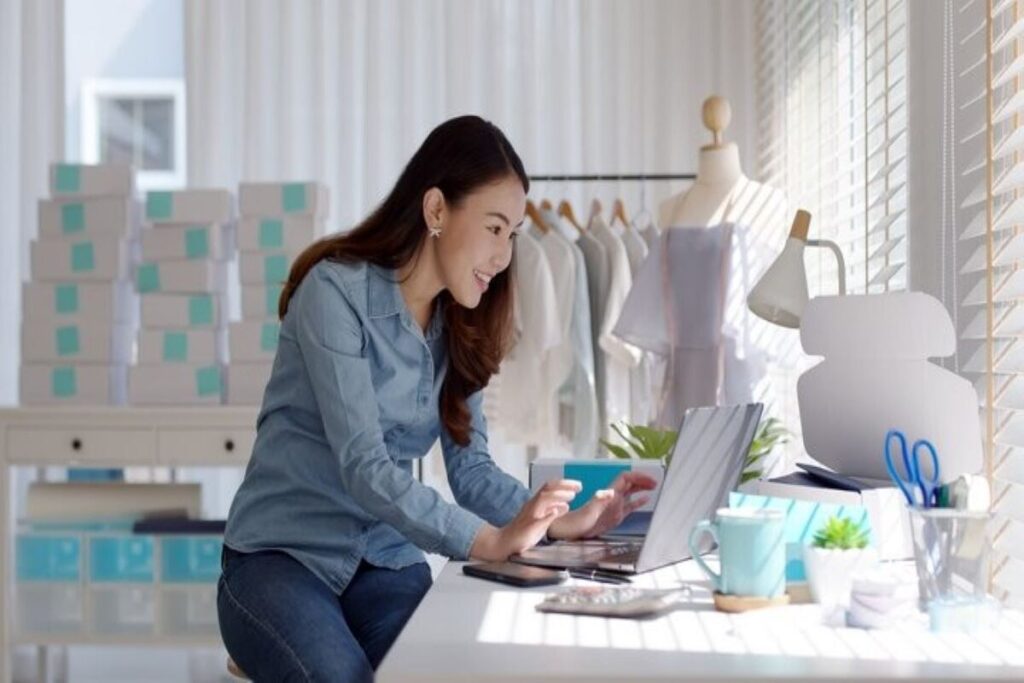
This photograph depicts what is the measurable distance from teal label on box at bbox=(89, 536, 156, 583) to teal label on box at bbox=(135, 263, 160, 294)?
0.65 metres

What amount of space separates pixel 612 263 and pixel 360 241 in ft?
6.11

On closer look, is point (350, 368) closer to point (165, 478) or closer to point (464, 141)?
point (464, 141)

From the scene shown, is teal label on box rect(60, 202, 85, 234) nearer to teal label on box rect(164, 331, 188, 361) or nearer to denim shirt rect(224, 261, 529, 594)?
teal label on box rect(164, 331, 188, 361)

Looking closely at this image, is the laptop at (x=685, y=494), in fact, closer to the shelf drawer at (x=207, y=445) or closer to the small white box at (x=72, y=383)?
the shelf drawer at (x=207, y=445)

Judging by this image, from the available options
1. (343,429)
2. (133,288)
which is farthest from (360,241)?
(133,288)

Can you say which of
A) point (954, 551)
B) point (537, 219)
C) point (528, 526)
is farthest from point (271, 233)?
point (954, 551)

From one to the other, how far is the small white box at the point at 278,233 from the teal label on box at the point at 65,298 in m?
0.46

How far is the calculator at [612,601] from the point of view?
1.43m

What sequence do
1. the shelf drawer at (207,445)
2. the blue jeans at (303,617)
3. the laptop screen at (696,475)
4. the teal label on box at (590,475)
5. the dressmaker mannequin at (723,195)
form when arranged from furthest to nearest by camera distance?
the shelf drawer at (207,445), the dressmaker mannequin at (723,195), the teal label on box at (590,475), the blue jeans at (303,617), the laptop screen at (696,475)

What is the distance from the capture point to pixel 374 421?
1.84m

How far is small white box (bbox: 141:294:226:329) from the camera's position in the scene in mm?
3807

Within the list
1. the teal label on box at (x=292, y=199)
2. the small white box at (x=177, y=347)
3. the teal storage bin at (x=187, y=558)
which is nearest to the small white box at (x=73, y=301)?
the small white box at (x=177, y=347)

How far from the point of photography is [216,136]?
15.0 ft

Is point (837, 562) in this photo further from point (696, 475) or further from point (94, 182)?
point (94, 182)
